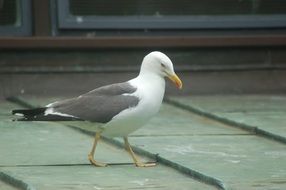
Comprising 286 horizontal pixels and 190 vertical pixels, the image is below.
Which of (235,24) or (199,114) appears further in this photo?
(235,24)

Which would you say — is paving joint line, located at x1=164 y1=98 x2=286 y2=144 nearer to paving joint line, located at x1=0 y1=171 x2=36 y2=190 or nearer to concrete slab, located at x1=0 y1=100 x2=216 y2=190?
concrete slab, located at x1=0 y1=100 x2=216 y2=190

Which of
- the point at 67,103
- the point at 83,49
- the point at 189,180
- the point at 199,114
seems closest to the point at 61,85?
the point at 83,49

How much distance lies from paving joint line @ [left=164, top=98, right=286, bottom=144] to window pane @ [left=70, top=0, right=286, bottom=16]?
0.93 m

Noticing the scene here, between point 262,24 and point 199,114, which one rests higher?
point 262,24

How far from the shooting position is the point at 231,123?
9.03 metres

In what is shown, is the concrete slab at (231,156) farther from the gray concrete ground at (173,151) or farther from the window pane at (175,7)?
the window pane at (175,7)

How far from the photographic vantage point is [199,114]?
375 inches

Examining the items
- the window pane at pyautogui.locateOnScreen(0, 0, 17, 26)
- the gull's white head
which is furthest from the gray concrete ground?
the window pane at pyautogui.locateOnScreen(0, 0, 17, 26)

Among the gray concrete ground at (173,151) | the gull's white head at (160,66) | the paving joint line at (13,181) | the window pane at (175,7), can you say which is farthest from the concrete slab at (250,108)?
the paving joint line at (13,181)

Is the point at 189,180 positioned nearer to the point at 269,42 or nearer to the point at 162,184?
the point at 162,184

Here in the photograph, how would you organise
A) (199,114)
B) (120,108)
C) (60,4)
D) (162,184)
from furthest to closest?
(60,4) < (199,114) < (120,108) < (162,184)

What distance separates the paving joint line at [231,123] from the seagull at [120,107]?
1.36m

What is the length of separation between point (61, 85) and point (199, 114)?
5.03 ft

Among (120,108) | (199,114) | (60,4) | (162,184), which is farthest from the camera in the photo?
(60,4)
